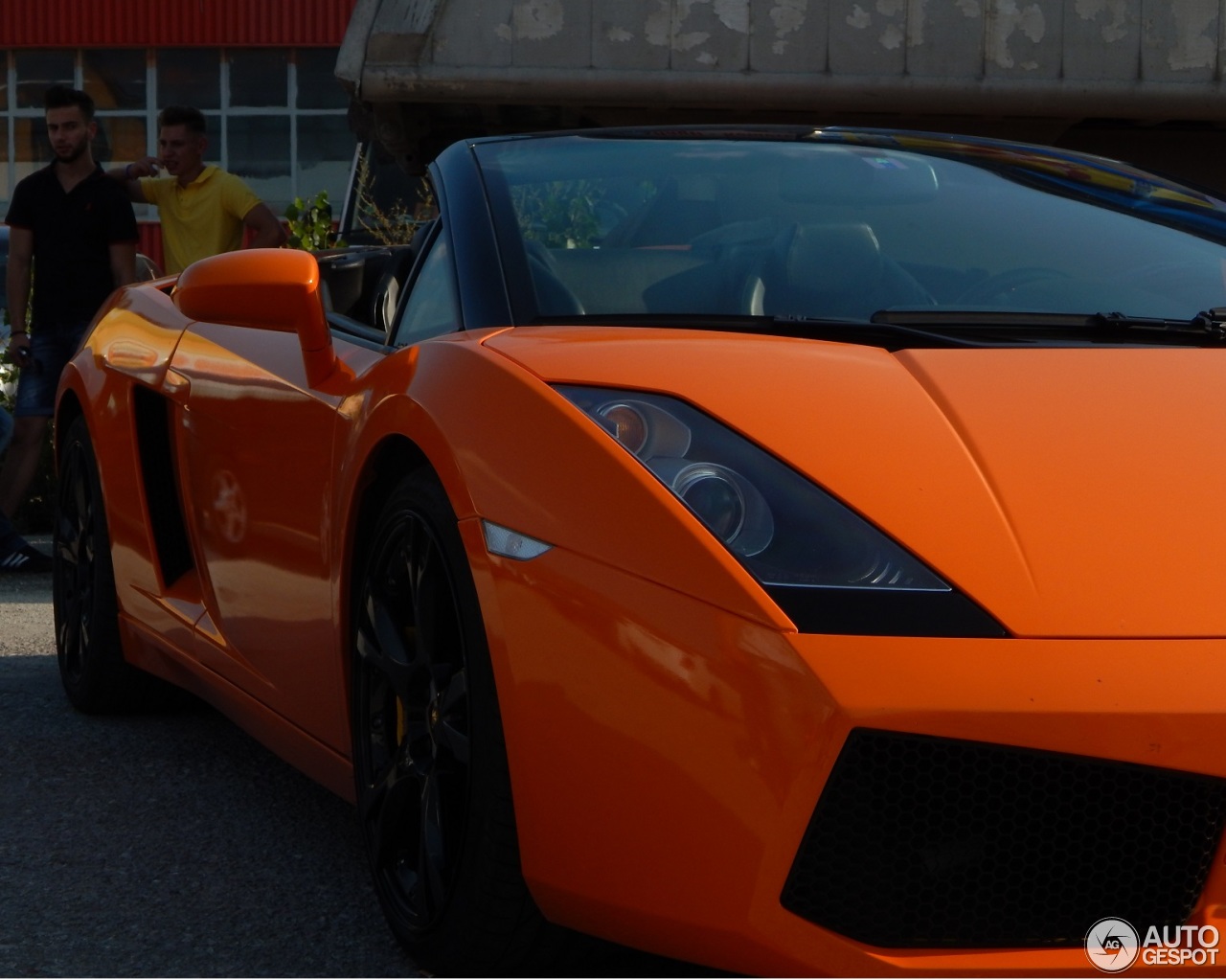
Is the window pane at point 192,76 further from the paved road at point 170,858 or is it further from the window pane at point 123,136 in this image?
the paved road at point 170,858

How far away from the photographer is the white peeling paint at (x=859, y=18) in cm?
1265

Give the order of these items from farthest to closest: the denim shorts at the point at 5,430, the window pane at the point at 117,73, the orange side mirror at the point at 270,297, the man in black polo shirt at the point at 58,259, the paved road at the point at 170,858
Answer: the window pane at the point at 117,73
the man in black polo shirt at the point at 58,259
the denim shorts at the point at 5,430
the orange side mirror at the point at 270,297
the paved road at the point at 170,858

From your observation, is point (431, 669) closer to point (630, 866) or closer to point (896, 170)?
point (630, 866)

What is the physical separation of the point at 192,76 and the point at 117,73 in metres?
1.24

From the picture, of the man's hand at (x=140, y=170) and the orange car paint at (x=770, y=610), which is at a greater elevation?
the man's hand at (x=140, y=170)

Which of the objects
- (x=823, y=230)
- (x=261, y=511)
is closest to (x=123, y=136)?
(x=261, y=511)

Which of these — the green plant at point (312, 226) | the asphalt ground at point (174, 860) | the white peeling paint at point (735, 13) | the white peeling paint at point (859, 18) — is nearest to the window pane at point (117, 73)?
the white peeling paint at point (735, 13)

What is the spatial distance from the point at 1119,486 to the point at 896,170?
129 cm

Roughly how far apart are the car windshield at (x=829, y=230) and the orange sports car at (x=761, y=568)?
10 mm

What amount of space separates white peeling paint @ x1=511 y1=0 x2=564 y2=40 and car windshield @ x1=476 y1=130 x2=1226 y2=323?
9313 millimetres

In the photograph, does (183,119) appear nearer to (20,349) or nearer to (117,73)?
(20,349)

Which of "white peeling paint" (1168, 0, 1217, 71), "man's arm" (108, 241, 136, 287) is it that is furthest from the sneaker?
"white peeling paint" (1168, 0, 1217, 71)

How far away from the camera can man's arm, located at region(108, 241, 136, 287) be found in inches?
303

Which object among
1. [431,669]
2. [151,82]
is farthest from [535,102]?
[151,82]
